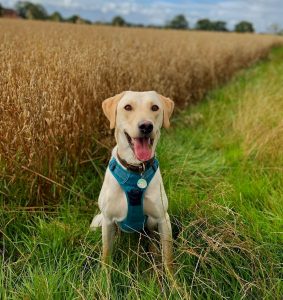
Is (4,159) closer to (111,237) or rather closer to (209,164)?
(111,237)

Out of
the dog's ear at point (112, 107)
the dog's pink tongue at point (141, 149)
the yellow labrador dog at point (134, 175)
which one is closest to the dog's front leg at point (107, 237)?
the yellow labrador dog at point (134, 175)

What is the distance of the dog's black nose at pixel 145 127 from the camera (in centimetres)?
279

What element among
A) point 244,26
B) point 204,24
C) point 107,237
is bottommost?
point 204,24

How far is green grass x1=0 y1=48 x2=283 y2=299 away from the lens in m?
2.73

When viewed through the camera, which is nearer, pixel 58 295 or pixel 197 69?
pixel 58 295

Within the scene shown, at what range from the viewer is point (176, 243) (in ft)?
9.79

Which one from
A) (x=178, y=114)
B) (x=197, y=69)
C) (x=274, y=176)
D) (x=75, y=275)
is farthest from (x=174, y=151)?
(x=197, y=69)

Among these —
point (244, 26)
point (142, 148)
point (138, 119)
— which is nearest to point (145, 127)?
point (138, 119)

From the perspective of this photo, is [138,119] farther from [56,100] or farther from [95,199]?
[95,199]

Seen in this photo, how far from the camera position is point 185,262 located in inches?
122

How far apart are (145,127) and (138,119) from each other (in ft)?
0.26

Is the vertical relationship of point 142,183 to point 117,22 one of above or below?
above

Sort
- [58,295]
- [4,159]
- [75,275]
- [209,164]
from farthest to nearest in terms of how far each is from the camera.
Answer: [209,164] < [4,159] < [75,275] < [58,295]

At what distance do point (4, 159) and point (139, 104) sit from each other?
124 centimetres
